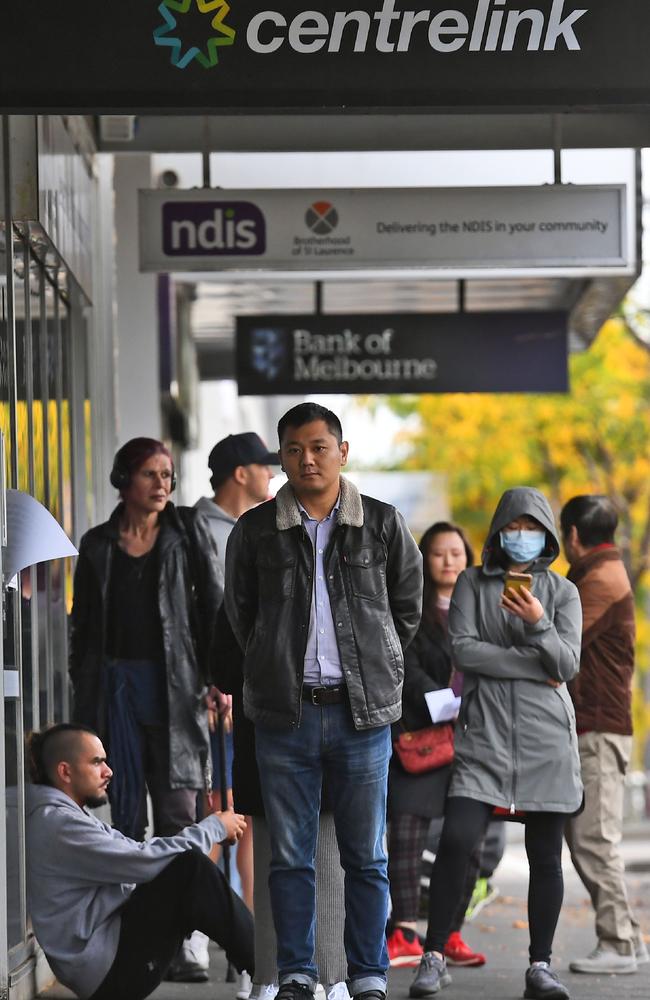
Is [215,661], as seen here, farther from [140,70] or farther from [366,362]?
[366,362]

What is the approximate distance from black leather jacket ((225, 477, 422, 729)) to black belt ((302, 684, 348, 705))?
53 millimetres

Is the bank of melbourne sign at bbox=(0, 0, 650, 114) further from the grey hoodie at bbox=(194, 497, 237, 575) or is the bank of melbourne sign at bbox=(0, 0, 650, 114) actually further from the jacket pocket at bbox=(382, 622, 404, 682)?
the grey hoodie at bbox=(194, 497, 237, 575)

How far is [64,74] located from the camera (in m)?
5.46

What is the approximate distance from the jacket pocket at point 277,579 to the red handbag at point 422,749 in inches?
97.5

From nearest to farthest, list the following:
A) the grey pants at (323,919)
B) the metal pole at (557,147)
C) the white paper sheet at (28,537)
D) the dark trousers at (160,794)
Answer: the white paper sheet at (28,537), the grey pants at (323,919), the dark trousers at (160,794), the metal pole at (557,147)

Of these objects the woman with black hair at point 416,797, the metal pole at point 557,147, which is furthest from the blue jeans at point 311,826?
the metal pole at point 557,147

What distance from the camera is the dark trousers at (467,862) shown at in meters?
7.33

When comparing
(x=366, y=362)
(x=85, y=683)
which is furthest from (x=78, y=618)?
(x=366, y=362)

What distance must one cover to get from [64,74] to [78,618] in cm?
277

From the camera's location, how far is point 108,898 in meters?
6.29

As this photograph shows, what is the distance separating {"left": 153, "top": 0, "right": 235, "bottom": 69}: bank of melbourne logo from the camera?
5.50 meters

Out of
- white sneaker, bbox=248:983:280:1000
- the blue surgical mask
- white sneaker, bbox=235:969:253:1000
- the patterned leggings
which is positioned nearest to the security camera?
the patterned leggings

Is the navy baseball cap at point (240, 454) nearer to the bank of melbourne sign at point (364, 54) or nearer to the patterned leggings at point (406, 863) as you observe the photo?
the patterned leggings at point (406, 863)

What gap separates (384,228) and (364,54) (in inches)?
171
